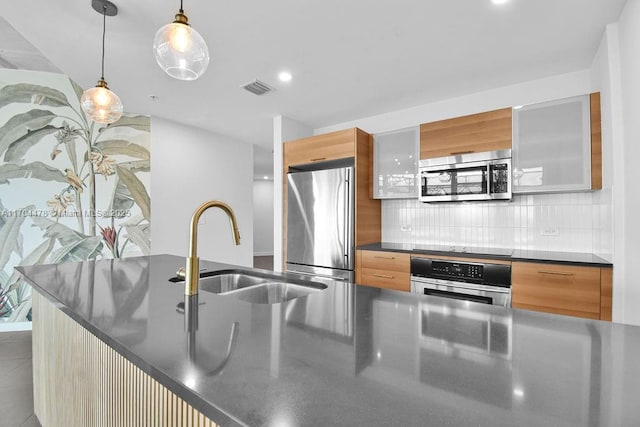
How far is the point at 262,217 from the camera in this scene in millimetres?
10281

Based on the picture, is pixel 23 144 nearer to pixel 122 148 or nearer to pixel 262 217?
pixel 122 148

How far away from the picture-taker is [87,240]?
12.1ft

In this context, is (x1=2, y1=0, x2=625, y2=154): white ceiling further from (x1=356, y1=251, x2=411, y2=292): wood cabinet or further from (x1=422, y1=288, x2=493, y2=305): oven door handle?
(x1=422, y1=288, x2=493, y2=305): oven door handle

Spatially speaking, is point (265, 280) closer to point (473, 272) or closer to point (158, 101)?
point (473, 272)

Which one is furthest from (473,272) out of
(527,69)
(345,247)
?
(527,69)

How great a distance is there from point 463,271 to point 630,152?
4.43 feet

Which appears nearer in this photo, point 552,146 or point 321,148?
point 552,146

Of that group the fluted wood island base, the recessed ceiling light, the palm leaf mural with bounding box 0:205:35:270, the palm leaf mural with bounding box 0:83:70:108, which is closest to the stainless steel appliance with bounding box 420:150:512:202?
the recessed ceiling light

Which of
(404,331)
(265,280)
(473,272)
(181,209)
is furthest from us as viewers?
(181,209)

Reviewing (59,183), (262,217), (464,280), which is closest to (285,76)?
(464,280)

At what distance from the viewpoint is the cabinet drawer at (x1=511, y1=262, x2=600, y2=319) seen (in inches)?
85.7

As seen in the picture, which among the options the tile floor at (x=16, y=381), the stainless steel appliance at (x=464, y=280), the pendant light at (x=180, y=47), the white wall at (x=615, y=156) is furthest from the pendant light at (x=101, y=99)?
the white wall at (x=615, y=156)

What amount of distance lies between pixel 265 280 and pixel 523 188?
241cm

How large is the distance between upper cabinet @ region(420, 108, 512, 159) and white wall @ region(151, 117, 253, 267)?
3.32 m
